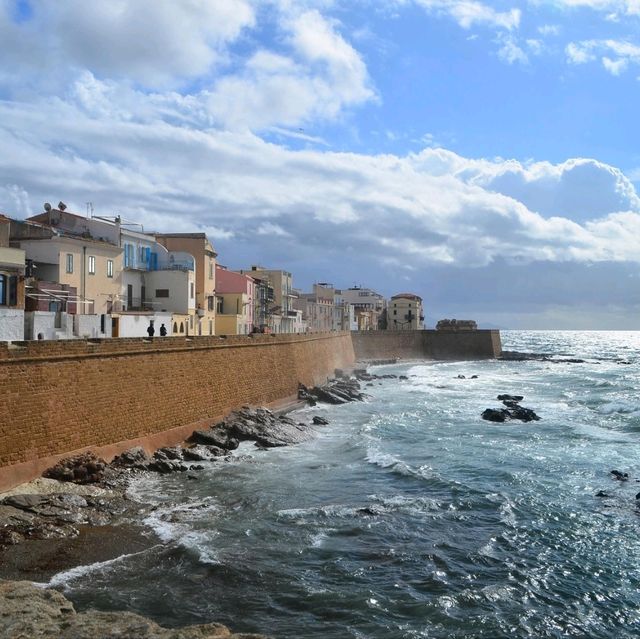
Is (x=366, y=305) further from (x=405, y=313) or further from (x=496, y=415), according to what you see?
(x=496, y=415)

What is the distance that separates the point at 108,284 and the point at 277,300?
32.0 meters

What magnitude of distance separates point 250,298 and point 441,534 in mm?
37491

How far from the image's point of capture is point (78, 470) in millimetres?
14961

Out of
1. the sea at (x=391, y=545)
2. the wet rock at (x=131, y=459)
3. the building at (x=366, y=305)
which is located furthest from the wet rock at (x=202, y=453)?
the building at (x=366, y=305)

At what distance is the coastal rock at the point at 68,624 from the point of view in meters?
7.15

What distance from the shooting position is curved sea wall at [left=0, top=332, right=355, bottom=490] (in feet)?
47.3

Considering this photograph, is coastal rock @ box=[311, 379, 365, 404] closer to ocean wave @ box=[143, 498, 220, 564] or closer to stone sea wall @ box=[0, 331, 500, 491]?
stone sea wall @ box=[0, 331, 500, 491]

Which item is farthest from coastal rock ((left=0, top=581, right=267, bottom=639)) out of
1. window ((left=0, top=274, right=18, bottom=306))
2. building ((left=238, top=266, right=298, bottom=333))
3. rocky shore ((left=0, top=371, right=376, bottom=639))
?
building ((left=238, top=266, right=298, bottom=333))

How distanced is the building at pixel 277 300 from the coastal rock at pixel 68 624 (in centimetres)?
4424

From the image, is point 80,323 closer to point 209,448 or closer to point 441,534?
point 209,448

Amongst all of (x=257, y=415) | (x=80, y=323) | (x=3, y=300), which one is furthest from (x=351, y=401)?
(x=3, y=300)

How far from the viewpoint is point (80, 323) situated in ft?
79.9

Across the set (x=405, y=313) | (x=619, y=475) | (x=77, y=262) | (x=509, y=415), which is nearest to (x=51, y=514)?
(x=619, y=475)

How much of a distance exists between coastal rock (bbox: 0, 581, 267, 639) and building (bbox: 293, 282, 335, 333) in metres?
61.7
